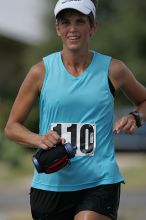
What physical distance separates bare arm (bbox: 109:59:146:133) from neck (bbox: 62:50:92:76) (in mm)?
171

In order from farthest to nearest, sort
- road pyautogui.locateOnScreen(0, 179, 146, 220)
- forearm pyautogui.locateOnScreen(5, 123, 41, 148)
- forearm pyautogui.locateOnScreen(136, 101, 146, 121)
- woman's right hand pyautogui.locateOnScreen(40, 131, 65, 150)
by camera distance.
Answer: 1. road pyautogui.locateOnScreen(0, 179, 146, 220)
2. forearm pyautogui.locateOnScreen(136, 101, 146, 121)
3. forearm pyautogui.locateOnScreen(5, 123, 41, 148)
4. woman's right hand pyautogui.locateOnScreen(40, 131, 65, 150)

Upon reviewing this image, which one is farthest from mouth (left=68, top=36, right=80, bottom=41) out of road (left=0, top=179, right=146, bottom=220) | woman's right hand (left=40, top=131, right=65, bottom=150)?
road (left=0, top=179, right=146, bottom=220)

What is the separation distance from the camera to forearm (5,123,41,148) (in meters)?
4.40

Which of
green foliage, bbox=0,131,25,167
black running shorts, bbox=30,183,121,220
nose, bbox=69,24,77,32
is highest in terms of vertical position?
nose, bbox=69,24,77,32

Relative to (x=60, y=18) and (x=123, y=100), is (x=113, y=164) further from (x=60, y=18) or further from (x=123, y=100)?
(x=123, y=100)

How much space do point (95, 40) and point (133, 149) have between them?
1636 cm

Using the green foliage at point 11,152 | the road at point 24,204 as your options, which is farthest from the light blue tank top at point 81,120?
the green foliage at point 11,152

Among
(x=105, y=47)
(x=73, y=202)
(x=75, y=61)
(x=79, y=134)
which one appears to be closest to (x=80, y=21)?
Answer: (x=75, y=61)

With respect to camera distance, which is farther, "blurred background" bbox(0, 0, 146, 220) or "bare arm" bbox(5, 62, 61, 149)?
"blurred background" bbox(0, 0, 146, 220)

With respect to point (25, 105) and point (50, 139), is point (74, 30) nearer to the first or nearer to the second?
point (25, 105)

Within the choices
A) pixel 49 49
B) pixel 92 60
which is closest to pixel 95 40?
pixel 49 49

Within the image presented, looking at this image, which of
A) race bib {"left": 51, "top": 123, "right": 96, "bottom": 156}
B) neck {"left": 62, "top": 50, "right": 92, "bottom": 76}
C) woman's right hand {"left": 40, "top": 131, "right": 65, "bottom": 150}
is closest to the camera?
woman's right hand {"left": 40, "top": 131, "right": 65, "bottom": 150}

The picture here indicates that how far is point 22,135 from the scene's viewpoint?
15.0 feet

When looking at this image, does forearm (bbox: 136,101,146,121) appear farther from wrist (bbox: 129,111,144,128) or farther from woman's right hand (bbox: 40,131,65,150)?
woman's right hand (bbox: 40,131,65,150)
